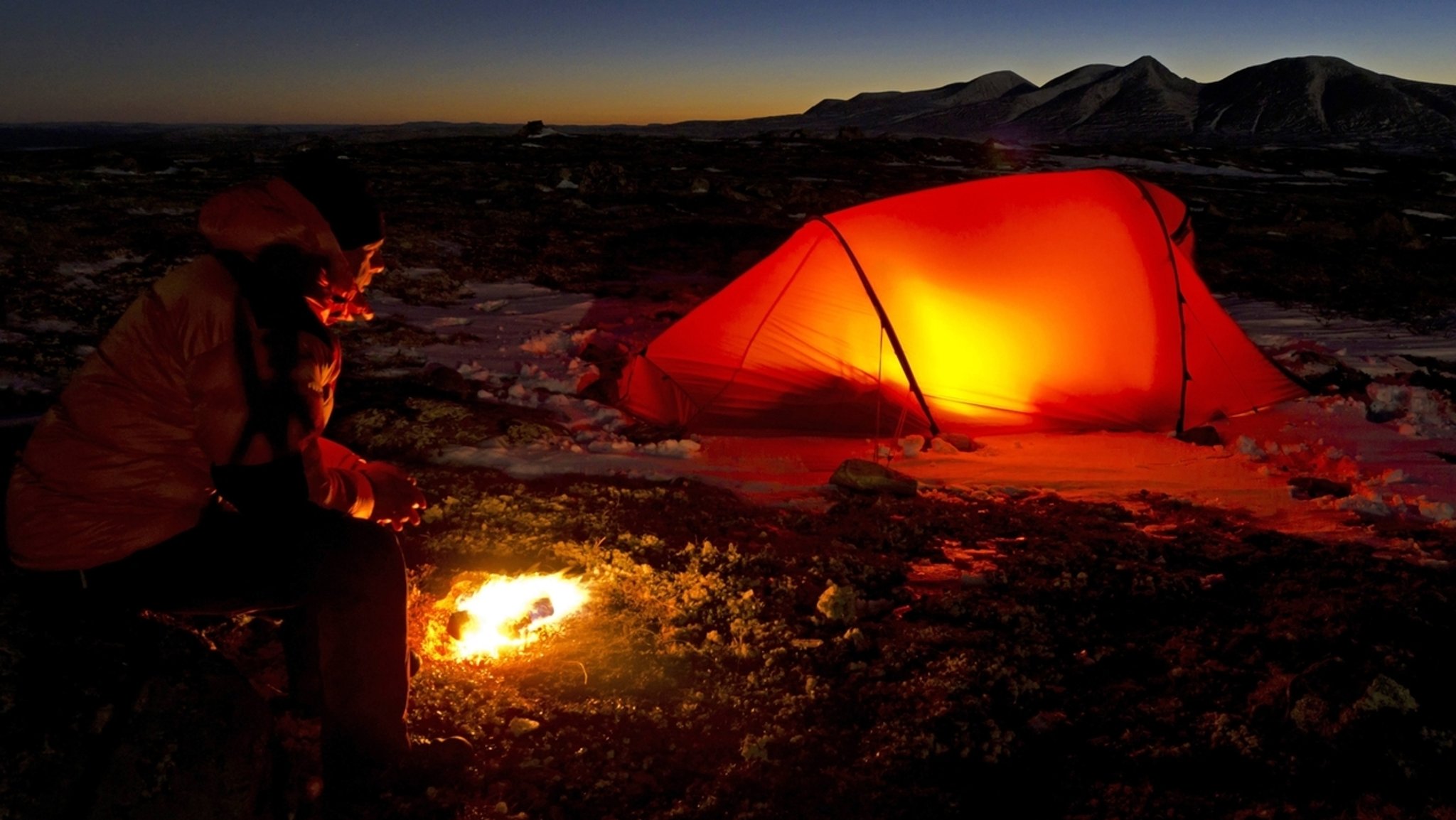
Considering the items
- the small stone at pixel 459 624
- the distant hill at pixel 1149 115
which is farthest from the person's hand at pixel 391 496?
the distant hill at pixel 1149 115

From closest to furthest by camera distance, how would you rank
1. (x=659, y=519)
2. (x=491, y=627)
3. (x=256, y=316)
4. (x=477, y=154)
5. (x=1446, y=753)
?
(x=256, y=316)
(x=1446, y=753)
(x=491, y=627)
(x=659, y=519)
(x=477, y=154)

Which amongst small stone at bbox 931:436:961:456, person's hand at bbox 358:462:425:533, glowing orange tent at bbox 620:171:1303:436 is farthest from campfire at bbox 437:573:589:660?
small stone at bbox 931:436:961:456

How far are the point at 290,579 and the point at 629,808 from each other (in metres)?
1.19

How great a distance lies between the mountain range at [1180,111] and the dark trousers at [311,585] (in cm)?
10274

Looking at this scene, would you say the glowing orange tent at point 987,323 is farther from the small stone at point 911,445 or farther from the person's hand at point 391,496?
the person's hand at point 391,496

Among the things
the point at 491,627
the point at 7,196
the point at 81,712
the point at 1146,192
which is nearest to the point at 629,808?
the point at 491,627

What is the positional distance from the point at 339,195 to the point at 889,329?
4361mm

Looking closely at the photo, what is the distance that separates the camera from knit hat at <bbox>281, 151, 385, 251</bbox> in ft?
7.09

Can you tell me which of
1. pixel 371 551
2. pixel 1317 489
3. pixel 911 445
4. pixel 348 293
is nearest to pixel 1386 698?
pixel 1317 489

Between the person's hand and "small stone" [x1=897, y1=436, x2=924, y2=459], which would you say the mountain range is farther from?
the person's hand

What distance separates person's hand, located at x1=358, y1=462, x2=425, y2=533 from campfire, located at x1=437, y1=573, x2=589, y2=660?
940 millimetres

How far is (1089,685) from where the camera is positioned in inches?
125

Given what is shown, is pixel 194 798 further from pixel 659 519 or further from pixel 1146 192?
pixel 1146 192

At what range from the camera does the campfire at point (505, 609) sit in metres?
3.44
